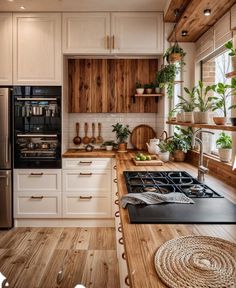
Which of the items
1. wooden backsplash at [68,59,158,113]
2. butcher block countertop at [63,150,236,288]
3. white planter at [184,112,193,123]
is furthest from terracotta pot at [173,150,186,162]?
butcher block countertop at [63,150,236,288]

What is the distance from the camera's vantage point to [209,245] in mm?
1131

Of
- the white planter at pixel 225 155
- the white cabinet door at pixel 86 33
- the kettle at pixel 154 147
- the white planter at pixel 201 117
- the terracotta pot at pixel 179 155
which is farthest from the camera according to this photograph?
the white cabinet door at pixel 86 33

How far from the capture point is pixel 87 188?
370 cm

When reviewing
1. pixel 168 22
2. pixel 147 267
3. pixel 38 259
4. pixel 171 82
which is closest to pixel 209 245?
pixel 147 267

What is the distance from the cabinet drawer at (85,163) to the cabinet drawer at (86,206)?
0.36 m

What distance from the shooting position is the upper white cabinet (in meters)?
3.65

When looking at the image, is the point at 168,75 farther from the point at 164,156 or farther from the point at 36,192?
the point at 36,192

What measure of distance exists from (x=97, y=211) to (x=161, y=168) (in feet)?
4.03

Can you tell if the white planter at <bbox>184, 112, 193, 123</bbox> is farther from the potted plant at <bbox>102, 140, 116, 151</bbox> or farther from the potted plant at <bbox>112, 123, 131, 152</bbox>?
the potted plant at <bbox>102, 140, 116, 151</bbox>

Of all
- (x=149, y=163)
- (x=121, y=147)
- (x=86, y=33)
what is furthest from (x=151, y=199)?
(x=86, y=33)

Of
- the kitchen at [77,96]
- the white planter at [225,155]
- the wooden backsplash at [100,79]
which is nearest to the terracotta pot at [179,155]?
the kitchen at [77,96]

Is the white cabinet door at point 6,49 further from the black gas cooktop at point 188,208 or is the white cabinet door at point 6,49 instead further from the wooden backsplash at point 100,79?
the black gas cooktop at point 188,208

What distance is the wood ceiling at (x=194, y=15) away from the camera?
248 centimetres

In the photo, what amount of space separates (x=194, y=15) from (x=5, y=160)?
104 inches
